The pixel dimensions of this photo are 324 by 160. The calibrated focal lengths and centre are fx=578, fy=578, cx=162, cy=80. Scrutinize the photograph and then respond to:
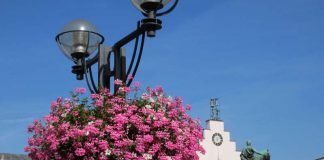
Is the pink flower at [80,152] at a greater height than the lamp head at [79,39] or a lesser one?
lesser

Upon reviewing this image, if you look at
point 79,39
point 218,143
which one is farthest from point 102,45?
point 218,143

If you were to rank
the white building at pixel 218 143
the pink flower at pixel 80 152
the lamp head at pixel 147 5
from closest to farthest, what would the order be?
1. the pink flower at pixel 80 152
2. the lamp head at pixel 147 5
3. the white building at pixel 218 143

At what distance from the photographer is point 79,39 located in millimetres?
8828

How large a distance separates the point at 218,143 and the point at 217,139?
0.34 meters

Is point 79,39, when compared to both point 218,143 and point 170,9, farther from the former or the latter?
point 218,143

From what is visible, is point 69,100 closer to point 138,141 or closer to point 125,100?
point 125,100

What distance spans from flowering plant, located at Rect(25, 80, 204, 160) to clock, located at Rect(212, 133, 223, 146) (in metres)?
40.4

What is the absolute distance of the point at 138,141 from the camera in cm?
654

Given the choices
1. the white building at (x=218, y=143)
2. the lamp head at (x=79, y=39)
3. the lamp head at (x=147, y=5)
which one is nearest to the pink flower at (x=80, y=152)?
the lamp head at (x=147, y=5)

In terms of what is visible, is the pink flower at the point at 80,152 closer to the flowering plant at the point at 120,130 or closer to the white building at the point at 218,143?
the flowering plant at the point at 120,130

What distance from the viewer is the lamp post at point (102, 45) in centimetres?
696

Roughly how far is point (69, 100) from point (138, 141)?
1.26 metres

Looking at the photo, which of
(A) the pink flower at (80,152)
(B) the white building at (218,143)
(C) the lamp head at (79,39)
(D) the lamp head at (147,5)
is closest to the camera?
(A) the pink flower at (80,152)

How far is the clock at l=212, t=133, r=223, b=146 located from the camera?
155 ft
